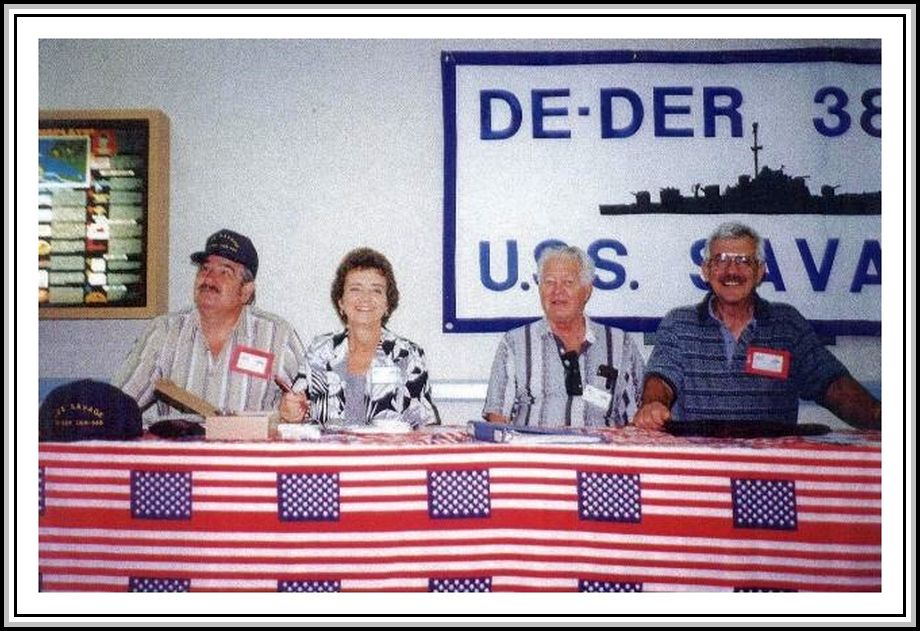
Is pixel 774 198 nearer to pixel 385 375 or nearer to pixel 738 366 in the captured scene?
pixel 738 366

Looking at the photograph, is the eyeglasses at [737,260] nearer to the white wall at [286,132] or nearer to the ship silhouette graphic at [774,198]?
the ship silhouette graphic at [774,198]

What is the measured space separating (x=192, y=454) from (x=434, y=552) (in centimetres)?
85

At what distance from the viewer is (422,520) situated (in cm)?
200

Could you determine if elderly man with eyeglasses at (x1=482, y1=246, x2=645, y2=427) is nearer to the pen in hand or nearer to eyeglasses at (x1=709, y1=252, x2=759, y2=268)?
eyeglasses at (x1=709, y1=252, x2=759, y2=268)

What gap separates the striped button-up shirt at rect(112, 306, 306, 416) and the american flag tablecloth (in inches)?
40.8

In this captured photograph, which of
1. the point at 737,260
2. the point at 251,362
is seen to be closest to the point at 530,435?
the point at 737,260

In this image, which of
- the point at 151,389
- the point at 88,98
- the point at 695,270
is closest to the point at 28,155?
the point at 151,389

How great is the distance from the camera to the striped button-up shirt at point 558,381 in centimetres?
296

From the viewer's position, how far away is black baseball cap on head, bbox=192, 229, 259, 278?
3.16 meters

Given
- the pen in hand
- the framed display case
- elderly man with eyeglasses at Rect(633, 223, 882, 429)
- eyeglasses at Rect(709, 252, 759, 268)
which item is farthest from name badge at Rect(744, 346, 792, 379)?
the framed display case
